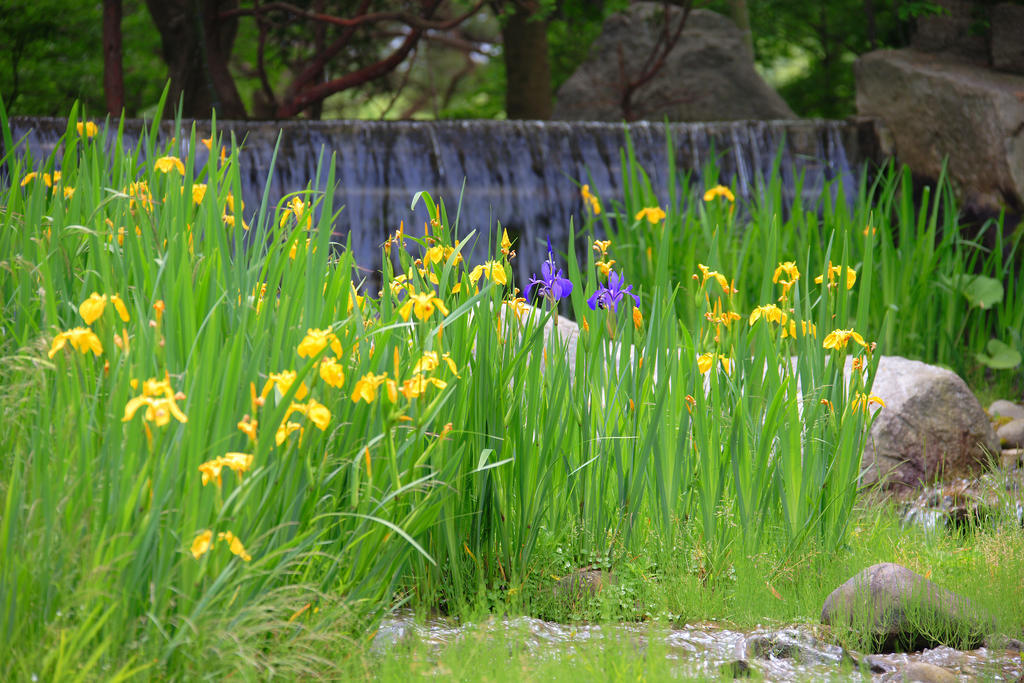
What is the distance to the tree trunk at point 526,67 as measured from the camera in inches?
380

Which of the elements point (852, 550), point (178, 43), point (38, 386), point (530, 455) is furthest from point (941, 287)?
point (178, 43)

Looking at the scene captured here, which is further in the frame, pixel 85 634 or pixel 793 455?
pixel 793 455

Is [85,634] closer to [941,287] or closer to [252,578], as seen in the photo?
[252,578]

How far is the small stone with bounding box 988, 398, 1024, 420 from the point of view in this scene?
4.80 metres

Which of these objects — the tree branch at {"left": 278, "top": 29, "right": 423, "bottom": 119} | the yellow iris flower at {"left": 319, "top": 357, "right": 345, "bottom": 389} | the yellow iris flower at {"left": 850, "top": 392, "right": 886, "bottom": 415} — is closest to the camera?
the yellow iris flower at {"left": 319, "top": 357, "right": 345, "bottom": 389}

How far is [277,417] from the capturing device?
173 cm

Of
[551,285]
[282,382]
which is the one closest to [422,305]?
[282,382]

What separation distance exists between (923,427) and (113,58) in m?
6.84

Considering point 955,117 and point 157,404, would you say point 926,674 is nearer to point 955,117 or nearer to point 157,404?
point 157,404

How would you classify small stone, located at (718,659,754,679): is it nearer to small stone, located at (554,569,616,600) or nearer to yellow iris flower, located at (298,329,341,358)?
small stone, located at (554,569,616,600)

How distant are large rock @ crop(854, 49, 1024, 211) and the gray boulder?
15.0ft

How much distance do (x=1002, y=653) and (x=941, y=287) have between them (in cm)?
316

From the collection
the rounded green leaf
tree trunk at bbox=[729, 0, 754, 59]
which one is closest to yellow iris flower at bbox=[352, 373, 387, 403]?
the rounded green leaf

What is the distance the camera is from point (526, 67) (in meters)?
9.70
